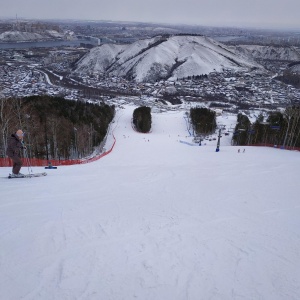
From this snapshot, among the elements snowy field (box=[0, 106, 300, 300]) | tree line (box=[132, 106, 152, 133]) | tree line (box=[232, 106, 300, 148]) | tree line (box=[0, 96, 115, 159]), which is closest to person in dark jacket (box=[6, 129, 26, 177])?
snowy field (box=[0, 106, 300, 300])

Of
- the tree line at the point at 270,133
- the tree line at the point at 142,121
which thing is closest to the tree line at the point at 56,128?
the tree line at the point at 142,121

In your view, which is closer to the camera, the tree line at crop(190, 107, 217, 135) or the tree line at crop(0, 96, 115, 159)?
the tree line at crop(0, 96, 115, 159)

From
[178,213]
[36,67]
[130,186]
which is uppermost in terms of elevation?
[178,213]

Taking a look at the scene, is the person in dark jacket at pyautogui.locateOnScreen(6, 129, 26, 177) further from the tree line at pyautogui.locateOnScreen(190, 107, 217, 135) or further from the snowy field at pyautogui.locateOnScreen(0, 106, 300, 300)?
→ the tree line at pyautogui.locateOnScreen(190, 107, 217, 135)

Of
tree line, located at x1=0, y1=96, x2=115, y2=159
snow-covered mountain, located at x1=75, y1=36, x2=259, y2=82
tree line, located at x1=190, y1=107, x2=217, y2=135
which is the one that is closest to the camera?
tree line, located at x1=0, y1=96, x2=115, y2=159

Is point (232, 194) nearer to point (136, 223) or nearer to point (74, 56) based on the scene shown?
point (136, 223)

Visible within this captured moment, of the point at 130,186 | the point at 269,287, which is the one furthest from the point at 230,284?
the point at 130,186

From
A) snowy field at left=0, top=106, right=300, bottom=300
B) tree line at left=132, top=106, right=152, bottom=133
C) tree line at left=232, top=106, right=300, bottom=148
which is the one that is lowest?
tree line at left=132, top=106, right=152, bottom=133
